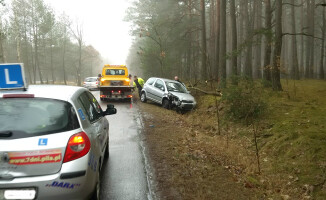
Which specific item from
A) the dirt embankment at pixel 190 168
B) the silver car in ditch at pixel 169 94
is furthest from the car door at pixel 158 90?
the dirt embankment at pixel 190 168

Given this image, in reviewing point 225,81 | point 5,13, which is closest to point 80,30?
point 5,13

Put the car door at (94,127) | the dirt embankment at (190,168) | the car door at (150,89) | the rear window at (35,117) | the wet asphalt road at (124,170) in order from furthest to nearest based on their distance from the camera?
the car door at (150,89)
the dirt embankment at (190,168)
the wet asphalt road at (124,170)
the car door at (94,127)
the rear window at (35,117)

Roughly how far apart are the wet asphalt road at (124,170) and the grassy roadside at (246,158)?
342 mm

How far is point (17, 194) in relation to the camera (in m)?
2.79

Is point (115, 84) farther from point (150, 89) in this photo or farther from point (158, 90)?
point (158, 90)

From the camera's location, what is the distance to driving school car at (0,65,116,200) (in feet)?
9.28

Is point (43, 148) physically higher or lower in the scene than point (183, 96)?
higher

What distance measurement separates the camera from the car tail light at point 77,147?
9.93 feet

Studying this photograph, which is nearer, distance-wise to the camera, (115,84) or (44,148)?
(44,148)

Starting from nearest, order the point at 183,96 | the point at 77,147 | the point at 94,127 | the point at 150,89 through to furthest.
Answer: the point at 77,147 < the point at 94,127 < the point at 183,96 < the point at 150,89

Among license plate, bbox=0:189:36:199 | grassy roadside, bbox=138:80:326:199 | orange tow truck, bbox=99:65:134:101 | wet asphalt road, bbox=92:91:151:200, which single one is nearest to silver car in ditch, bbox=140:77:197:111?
orange tow truck, bbox=99:65:134:101

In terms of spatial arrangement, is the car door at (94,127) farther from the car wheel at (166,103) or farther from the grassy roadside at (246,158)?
the car wheel at (166,103)

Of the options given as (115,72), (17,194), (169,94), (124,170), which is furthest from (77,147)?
(115,72)

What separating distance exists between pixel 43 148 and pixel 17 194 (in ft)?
1.76
